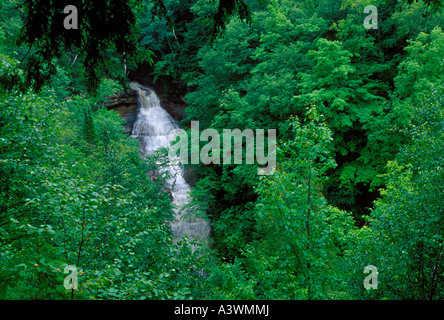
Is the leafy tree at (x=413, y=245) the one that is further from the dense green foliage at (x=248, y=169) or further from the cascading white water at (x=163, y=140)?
the cascading white water at (x=163, y=140)

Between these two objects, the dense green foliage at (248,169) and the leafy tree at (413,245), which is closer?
the dense green foliage at (248,169)

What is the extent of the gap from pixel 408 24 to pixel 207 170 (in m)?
12.4

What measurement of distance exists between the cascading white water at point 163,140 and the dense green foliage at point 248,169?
1.26 meters

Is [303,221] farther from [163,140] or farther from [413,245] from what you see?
[163,140]

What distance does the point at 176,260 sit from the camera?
6.34m

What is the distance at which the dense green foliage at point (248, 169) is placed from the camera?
3996 millimetres

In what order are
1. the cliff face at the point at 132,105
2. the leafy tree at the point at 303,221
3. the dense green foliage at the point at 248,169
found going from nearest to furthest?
the dense green foliage at the point at 248,169 → the leafy tree at the point at 303,221 → the cliff face at the point at 132,105

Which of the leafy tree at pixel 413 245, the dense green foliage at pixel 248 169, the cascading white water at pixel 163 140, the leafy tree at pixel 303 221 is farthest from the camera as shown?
the cascading white water at pixel 163 140

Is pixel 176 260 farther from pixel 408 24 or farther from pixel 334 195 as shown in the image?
pixel 408 24

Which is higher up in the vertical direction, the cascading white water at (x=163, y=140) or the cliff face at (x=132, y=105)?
the cliff face at (x=132, y=105)

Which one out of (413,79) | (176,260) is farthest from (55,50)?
(413,79)

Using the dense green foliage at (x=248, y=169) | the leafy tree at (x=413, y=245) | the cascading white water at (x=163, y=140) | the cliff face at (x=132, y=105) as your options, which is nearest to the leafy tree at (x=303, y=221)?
the dense green foliage at (x=248, y=169)

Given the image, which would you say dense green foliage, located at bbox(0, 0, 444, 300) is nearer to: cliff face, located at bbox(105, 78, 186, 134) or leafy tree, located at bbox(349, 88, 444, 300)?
leafy tree, located at bbox(349, 88, 444, 300)

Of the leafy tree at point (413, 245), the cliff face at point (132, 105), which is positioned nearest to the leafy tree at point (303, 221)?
the leafy tree at point (413, 245)
